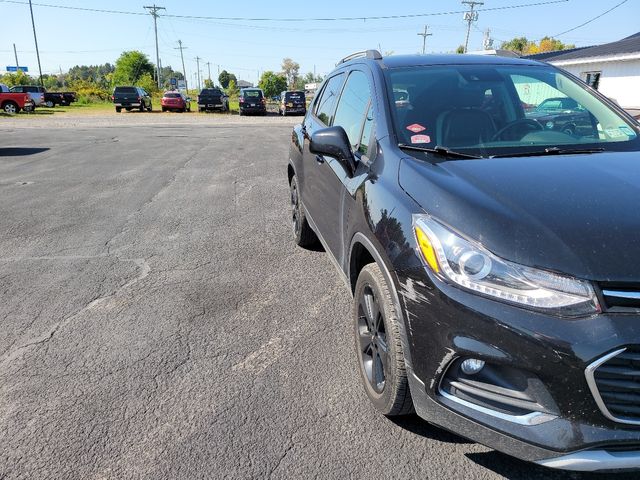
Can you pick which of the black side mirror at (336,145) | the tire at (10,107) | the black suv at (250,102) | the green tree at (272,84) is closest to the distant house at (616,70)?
the black suv at (250,102)

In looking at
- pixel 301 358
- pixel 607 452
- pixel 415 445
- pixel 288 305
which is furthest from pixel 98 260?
pixel 607 452

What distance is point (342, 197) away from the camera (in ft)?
10.3

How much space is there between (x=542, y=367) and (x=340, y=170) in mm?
1844

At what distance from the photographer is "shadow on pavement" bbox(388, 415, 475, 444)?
8.10 feet

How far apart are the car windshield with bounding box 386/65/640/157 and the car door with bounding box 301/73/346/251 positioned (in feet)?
2.49

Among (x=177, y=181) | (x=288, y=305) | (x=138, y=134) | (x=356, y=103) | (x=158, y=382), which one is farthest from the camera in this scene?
(x=138, y=134)

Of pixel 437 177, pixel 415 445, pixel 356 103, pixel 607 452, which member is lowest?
pixel 415 445

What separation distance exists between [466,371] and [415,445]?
71 centimetres

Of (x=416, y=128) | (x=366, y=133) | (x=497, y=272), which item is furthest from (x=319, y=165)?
(x=497, y=272)

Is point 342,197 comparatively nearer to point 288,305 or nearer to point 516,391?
point 288,305

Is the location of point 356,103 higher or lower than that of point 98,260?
higher

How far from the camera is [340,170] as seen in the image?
10.6 feet

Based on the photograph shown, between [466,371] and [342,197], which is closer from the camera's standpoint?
[466,371]

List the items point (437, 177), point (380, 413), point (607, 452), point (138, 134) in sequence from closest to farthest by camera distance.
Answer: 1. point (607, 452)
2. point (437, 177)
3. point (380, 413)
4. point (138, 134)
